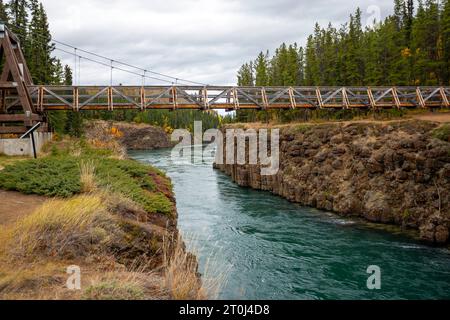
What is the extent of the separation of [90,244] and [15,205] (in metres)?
2.89

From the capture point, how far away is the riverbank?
4082 mm

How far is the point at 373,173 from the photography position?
20.9 metres

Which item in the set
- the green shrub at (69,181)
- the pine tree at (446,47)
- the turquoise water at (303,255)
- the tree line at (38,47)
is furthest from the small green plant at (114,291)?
the pine tree at (446,47)

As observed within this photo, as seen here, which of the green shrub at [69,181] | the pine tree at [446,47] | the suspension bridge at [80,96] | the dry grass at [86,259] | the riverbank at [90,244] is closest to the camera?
the dry grass at [86,259]

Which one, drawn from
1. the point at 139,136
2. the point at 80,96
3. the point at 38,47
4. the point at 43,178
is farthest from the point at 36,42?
the point at 139,136

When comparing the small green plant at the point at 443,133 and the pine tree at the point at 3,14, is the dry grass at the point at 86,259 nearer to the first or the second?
the small green plant at the point at 443,133

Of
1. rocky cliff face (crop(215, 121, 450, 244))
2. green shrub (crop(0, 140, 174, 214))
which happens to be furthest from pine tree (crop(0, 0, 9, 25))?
green shrub (crop(0, 140, 174, 214))

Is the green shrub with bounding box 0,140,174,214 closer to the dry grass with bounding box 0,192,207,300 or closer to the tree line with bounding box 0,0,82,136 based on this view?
the dry grass with bounding box 0,192,207,300

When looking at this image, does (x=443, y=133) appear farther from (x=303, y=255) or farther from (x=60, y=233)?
(x=60, y=233)

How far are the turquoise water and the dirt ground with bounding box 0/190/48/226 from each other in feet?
11.1

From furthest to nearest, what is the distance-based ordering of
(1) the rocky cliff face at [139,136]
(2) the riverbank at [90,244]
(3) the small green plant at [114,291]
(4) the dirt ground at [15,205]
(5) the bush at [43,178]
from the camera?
(1) the rocky cliff face at [139,136] → (5) the bush at [43,178] → (4) the dirt ground at [15,205] → (2) the riverbank at [90,244] → (3) the small green plant at [114,291]

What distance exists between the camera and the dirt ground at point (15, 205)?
6332 millimetres

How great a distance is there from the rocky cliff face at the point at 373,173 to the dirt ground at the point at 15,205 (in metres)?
16.5
